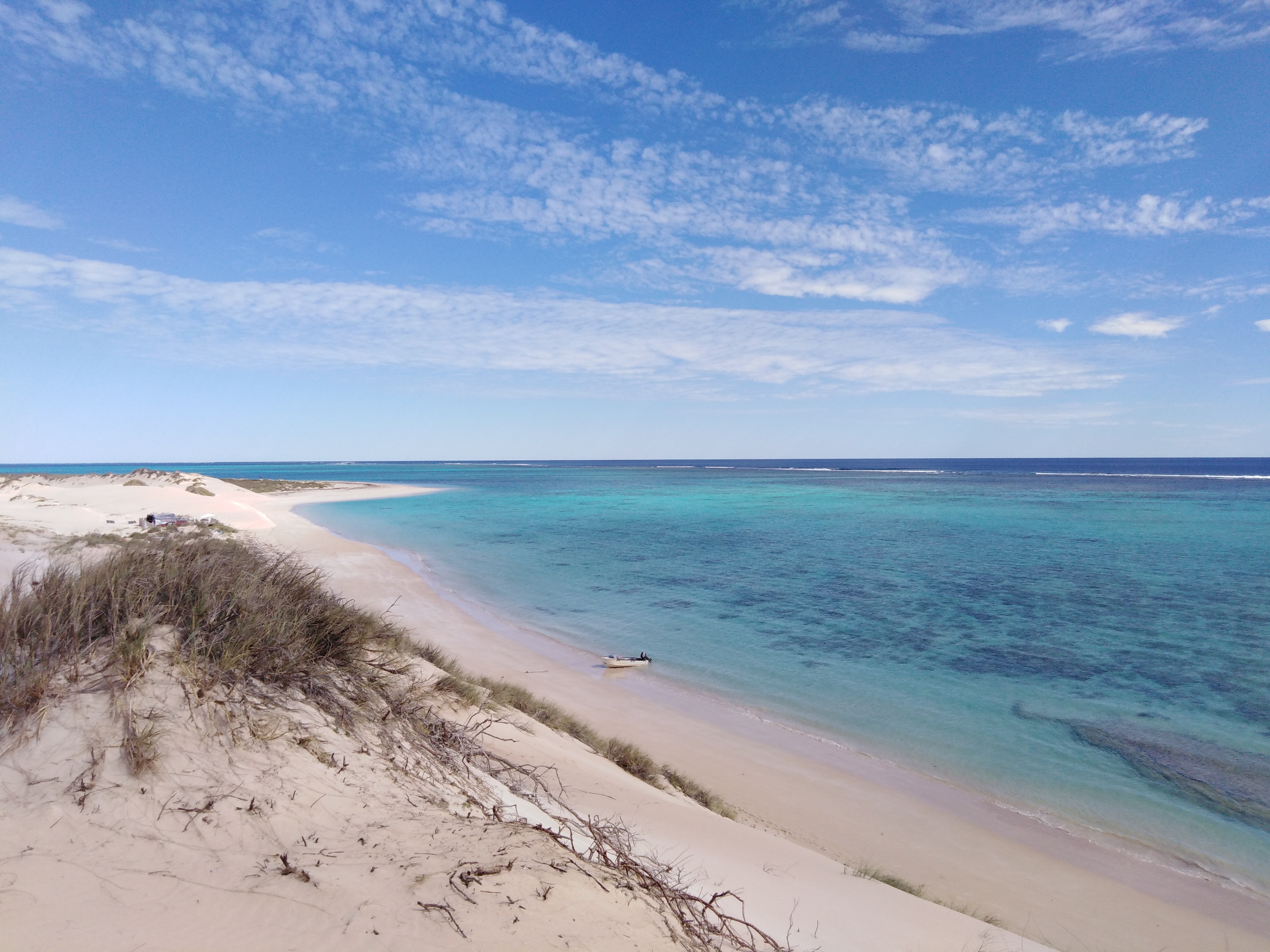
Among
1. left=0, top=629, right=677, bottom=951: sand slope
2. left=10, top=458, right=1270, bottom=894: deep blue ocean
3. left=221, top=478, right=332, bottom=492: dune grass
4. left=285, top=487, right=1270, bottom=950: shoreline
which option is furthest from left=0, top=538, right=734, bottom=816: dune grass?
left=221, top=478, right=332, bottom=492: dune grass

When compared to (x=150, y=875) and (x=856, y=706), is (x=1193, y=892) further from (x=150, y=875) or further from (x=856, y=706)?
(x=150, y=875)

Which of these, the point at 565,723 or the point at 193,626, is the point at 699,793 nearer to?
the point at 565,723

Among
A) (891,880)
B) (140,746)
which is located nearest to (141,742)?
(140,746)

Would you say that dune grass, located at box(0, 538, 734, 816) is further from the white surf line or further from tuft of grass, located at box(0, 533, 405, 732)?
the white surf line

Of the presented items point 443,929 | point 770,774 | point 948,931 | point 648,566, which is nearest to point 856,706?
point 770,774

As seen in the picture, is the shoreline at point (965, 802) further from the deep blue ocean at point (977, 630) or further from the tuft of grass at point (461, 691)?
the tuft of grass at point (461, 691)

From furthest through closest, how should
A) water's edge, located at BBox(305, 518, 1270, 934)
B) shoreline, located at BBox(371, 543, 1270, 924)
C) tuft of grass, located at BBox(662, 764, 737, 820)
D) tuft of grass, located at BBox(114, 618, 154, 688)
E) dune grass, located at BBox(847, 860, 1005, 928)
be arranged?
tuft of grass, located at BBox(662, 764, 737, 820)
shoreline, located at BBox(371, 543, 1270, 924)
water's edge, located at BBox(305, 518, 1270, 934)
dune grass, located at BBox(847, 860, 1005, 928)
tuft of grass, located at BBox(114, 618, 154, 688)

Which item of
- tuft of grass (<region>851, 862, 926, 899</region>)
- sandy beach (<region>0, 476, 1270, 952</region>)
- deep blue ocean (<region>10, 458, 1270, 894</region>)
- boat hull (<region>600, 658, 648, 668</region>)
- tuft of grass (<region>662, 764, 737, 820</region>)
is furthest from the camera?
boat hull (<region>600, 658, 648, 668</region>)
